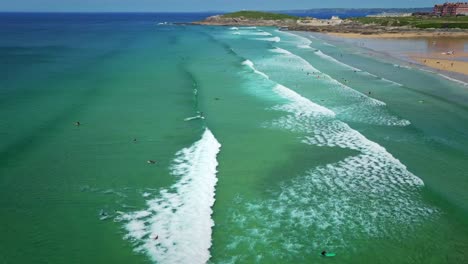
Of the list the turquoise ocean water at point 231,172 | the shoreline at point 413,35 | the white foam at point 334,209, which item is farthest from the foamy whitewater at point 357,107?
the shoreline at point 413,35

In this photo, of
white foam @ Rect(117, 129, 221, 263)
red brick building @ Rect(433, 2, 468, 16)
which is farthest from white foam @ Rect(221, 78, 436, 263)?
red brick building @ Rect(433, 2, 468, 16)

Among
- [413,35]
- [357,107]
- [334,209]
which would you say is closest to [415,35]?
[413,35]

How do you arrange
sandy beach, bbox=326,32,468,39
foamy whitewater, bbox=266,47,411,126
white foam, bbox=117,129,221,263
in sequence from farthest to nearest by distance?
sandy beach, bbox=326,32,468,39, foamy whitewater, bbox=266,47,411,126, white foam, bbox=117,129,221,263

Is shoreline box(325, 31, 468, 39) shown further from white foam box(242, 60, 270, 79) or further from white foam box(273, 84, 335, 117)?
white foam box(273, 84, 335, 117)

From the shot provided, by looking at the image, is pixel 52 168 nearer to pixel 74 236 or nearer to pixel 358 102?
pixel 74 236

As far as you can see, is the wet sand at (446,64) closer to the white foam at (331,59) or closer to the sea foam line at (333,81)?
the white foam at (331,59)

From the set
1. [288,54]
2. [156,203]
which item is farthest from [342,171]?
[288,54]

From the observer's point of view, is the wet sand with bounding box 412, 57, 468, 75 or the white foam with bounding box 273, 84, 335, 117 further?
the wet sand with bounding box 412, 57, 468, 75
